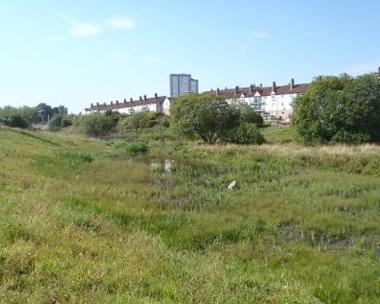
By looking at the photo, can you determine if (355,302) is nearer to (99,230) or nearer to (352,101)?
(99,230)

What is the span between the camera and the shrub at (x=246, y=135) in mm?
50656

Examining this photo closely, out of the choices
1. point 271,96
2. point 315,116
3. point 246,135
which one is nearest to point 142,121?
point 271,96

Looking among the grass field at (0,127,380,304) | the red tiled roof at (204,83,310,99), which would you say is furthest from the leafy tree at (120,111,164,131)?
the grass field at (0,127,380,304)

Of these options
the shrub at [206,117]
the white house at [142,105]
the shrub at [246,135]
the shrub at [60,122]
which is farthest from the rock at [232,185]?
the white house at [142,105]

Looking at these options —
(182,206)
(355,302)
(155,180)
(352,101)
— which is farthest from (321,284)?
(352,101)

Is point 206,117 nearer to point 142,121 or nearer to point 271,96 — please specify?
point 142,121

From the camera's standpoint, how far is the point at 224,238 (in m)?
11.6

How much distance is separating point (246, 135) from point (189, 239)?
40321 mm

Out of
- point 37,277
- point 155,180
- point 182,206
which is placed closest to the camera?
point 37,277

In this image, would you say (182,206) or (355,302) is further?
(182,206)

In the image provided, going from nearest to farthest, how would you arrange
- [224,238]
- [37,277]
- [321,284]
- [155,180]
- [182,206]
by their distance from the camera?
1. [37,277]
2. [321,284]
3. [224,238]
4. [182,206]
5. [155,180]

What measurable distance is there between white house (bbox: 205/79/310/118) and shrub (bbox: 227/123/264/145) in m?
67.8

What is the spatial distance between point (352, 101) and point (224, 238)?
3405 cm

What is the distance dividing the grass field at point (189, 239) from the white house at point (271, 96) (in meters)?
99.2
